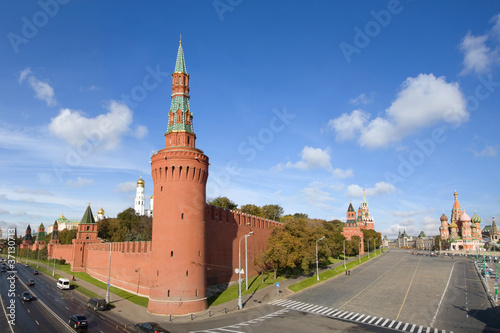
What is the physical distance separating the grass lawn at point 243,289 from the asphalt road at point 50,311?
14.1 meters

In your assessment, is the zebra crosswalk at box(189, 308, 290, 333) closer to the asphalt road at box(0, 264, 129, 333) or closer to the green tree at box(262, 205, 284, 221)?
the asphalt road at box(0, 264, 129, 333)

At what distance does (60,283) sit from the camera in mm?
57594

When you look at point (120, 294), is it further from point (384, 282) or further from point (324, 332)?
point (384, 282)

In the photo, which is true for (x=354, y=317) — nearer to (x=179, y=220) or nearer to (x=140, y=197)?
(x=179, y=220)

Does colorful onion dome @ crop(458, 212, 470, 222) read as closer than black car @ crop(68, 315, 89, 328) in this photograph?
No

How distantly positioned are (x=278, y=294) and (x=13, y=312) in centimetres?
3259

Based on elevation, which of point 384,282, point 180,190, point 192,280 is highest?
point 180,190

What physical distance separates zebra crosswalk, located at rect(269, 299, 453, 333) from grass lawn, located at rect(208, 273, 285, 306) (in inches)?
244

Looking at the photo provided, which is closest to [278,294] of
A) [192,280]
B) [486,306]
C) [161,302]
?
[192,280]

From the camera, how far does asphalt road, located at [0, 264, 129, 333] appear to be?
3159cm

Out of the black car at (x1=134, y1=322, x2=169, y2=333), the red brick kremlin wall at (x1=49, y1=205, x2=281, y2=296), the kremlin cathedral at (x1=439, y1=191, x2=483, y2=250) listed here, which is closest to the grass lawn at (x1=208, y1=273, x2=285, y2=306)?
the red brick kremlin wall at (x1=49, y1=205, x2=281, y2=296)

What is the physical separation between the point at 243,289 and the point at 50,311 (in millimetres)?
25235

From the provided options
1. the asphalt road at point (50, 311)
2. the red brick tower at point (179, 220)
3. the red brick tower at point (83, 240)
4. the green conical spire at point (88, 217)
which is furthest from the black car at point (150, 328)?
the green conical spire at point (88, 217)

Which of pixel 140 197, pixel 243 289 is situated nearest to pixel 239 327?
pixel 243 289
